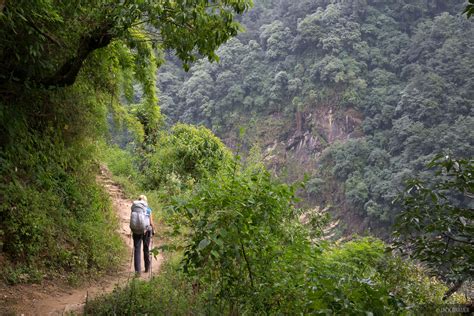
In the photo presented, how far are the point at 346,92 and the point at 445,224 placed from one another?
4692 cm

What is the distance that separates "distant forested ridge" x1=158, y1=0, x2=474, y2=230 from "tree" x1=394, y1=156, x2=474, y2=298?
3203 centimetres

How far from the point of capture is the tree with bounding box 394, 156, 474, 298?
2508mm

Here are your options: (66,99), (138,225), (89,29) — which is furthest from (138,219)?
(89,29)

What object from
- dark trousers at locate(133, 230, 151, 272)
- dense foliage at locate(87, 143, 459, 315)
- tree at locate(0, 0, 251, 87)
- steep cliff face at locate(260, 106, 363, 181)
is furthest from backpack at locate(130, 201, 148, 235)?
steep cliff face at locate(260, 106, 363, 181)

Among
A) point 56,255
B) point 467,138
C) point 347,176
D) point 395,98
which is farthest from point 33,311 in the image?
point 395,98

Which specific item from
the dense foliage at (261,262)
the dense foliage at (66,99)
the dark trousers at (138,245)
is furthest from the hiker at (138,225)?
the dense foliage at (261,262)

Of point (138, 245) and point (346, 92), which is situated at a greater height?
point (138, 245)

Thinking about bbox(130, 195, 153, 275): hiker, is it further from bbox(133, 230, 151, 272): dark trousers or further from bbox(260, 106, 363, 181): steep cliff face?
bbox(260, 106, 363, 181): steep cliff face

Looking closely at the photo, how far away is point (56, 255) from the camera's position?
6.29m

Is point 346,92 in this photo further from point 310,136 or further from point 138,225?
point 138,225

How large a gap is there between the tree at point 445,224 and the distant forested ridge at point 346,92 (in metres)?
32.0

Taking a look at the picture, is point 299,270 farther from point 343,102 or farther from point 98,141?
point 343,102

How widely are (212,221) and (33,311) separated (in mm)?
3038

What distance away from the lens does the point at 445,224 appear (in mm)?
2555
